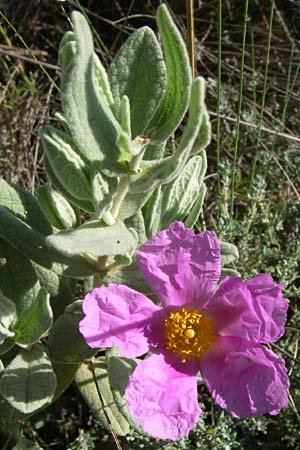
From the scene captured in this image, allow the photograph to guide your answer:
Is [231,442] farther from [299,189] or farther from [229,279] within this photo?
[299,189]

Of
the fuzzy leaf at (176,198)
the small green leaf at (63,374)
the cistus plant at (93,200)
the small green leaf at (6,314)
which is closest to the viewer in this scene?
the cistus plant at (93,200)

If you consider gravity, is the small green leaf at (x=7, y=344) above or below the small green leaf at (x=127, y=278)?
below

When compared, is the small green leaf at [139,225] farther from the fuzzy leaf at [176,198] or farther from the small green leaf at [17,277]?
the small green leaf at [17,277]

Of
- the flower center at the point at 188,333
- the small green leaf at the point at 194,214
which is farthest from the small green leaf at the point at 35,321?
the small green leaf at the point at 194,214

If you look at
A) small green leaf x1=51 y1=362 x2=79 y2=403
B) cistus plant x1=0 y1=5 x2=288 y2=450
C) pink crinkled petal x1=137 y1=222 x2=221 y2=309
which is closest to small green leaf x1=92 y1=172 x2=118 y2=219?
cistus plant x1=0 y1=5 x2=288 y2=450

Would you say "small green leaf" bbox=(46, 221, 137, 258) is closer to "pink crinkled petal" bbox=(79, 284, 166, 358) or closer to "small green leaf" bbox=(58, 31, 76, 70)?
"pink crinkled petal" bbox=(79, 284, 166, 358)

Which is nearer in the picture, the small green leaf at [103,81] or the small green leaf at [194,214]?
the small green leaf at [103,81]

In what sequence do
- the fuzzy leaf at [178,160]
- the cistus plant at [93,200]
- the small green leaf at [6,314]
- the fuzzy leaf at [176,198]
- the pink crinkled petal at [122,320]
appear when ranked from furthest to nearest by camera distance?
1. the fuzzy leaf at [176,198]
2. the small green leaf at [6,314]
3. the pink crinkled petal at [122,320]
4. the cistus plant at [93,200]
5. the fuzzy leaf at [178,160]
